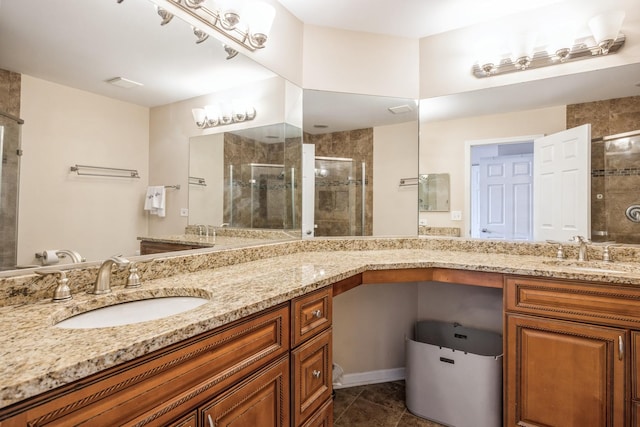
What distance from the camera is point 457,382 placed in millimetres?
1787

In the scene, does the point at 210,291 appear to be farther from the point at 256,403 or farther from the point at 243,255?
the point at 243,255

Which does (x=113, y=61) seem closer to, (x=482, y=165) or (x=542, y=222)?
(x=482, y=165)

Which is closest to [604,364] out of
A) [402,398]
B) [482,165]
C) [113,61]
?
[402,398]

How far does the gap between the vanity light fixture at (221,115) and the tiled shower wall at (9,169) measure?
2.07 ft

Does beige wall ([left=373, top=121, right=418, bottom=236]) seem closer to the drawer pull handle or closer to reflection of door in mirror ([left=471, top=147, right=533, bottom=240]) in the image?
reflection of door in mirror ([left=471, top=147, right=533, bottom=240])

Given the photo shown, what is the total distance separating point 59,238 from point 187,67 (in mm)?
859

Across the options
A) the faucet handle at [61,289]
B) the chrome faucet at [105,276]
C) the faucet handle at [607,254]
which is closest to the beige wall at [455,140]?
the faucet handle at [607,254]

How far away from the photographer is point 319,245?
2.20 m

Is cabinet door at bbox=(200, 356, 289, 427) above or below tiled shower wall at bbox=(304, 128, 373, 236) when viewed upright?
below

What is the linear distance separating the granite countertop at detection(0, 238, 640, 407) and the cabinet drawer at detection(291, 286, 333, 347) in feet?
0.16

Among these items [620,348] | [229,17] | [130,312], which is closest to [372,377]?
[620,348]

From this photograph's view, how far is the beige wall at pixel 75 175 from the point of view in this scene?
0.95 meters

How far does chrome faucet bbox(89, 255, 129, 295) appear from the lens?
3.41 feet

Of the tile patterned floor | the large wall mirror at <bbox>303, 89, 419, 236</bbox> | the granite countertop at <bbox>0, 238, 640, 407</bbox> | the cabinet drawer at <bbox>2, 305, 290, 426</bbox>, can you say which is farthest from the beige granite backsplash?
the tile patterned floor
